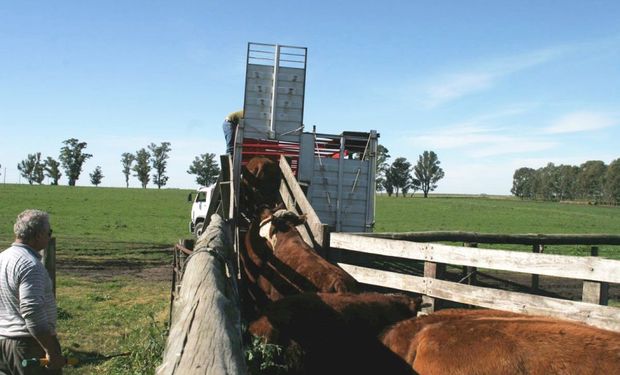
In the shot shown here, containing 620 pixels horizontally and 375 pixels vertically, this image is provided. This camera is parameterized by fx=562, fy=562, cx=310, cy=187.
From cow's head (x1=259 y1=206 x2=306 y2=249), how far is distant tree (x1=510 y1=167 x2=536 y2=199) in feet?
456

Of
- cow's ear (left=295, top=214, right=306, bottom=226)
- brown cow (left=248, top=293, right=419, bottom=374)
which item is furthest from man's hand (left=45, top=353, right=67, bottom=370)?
cow's ear (left=295, top=214, right=306, bottom=226)

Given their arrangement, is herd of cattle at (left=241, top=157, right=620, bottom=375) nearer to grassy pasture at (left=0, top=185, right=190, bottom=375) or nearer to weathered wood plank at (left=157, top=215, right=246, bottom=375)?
weathered wood plank at (left=157, top=215, right=246, bottom=375)

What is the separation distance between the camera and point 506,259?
16.8ft

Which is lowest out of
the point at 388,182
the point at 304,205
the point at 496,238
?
the point at 496,238

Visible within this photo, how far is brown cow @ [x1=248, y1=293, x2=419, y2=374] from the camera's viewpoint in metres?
4.02

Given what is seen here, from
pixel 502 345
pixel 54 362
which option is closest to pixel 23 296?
pixel 54 362

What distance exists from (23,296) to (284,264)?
10.2ft

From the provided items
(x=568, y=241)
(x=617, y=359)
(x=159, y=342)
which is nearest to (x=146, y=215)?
(x=568, y=241)

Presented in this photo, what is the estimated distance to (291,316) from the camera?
A: 4316 mm

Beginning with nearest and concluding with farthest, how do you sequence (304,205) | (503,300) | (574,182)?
(503,300)
(304,205)
(574,182)

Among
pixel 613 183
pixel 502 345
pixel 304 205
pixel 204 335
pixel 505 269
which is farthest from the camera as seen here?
pixel 613 183

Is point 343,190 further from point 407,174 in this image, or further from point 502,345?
point 407,174

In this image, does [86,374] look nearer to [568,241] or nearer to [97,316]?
[97,316]

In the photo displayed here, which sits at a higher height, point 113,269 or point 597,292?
point 597,292
